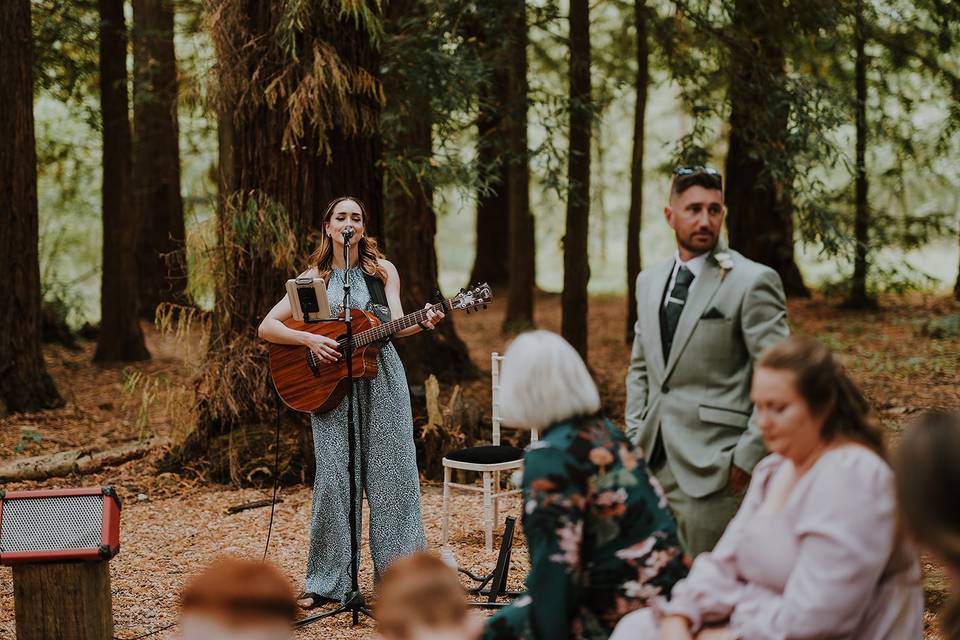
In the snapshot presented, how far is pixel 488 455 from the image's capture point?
604 centimetres

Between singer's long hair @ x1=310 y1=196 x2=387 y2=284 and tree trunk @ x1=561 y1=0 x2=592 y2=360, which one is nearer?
singer's long hair @ x1=310 y1=196 x2=387 y2=284

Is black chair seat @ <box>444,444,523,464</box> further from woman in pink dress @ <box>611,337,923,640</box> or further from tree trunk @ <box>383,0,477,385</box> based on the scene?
tree trunk @ <box>383,0,477,385</box>

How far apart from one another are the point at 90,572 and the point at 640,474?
2.65 m

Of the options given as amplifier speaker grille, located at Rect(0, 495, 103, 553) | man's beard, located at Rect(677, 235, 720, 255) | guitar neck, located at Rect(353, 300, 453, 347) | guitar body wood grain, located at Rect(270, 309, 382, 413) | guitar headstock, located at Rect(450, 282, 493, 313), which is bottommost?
amplifier speaker grille, located at Rect(0, 495, 103, 553)

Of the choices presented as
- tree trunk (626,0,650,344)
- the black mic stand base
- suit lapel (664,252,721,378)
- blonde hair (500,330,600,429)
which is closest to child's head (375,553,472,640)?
blonde hair (500,330,600,429)

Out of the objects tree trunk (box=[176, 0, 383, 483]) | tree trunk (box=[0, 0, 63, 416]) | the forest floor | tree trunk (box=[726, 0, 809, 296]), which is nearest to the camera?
the forest floor

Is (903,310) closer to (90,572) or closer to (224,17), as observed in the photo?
(224,17)

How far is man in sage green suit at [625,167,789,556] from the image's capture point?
3.54 metres

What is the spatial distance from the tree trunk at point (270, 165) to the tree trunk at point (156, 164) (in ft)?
19.7

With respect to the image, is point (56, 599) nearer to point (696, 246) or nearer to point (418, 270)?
point (696, 246)

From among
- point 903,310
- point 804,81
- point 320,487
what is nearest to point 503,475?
point 320,487

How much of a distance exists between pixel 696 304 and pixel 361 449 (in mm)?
2345

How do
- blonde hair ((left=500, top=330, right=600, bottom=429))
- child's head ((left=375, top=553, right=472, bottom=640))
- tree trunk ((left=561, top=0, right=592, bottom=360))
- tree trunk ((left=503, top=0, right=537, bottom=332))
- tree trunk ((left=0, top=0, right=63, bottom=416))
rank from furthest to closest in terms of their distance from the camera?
tree trunk ((left=503, top=0, right=537, bottom=332)), tree trunk ((left=561, top=0, right=592, bottom=360)), tree trunk ((left=0, top=0, right=63, bottom=416)), blonde hair ((left=500, top=330, right=600, bottom=429)), child's head ((left=375, top=553, right=472, bottom=640))

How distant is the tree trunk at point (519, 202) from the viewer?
35.4 feet
